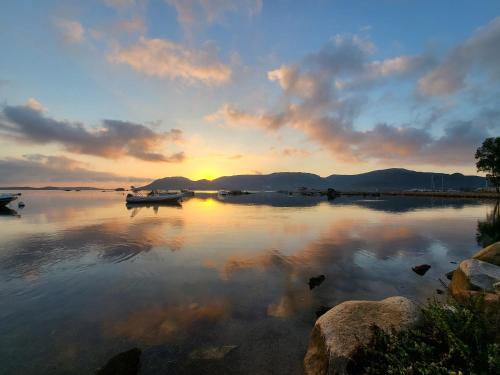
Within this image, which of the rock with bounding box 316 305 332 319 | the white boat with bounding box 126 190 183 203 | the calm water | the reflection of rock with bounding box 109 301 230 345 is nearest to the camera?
the calm water

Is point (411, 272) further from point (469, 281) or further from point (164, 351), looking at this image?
point (164, 351)

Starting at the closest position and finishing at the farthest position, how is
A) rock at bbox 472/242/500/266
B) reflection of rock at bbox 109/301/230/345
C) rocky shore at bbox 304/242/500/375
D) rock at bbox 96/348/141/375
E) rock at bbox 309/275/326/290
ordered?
rocky shore at bbox 304/242/500/375 < rock at bbox 96/348/141/375 < reflection of rock at bbox 109/301/230/345 < rock at bbox 472/242/500/266 < rock at bbox 309/275/326/290

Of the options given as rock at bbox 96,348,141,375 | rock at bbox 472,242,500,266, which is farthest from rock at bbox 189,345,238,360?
rock at bbox 472,242,500,266

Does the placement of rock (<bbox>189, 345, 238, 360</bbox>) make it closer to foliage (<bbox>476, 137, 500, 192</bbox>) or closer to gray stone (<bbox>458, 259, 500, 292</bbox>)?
gray stone (<bbox>458, 259, 500, 292</bbox>)

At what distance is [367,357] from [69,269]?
1538 centimetres

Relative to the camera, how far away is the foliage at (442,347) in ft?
13.3

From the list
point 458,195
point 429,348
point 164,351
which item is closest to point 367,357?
point 429,348

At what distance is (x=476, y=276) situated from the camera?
909 cm

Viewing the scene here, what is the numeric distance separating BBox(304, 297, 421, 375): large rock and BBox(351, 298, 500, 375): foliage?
9.6 inches

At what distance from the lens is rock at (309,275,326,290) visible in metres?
11.7

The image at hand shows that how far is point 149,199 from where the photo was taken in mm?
68688

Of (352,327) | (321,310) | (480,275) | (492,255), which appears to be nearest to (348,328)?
(352,327)

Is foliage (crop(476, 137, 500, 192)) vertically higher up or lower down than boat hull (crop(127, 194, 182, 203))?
higher up

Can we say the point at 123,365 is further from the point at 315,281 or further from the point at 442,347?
the point at 315,281
